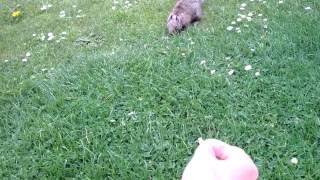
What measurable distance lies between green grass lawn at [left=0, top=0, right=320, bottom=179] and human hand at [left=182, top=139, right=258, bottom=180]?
1.85 metres

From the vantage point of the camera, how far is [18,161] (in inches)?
124

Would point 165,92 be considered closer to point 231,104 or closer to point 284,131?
point 231,104

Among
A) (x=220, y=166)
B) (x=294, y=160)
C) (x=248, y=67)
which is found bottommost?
(x=294, y=160)

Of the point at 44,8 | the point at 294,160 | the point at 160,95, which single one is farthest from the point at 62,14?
the point at 294,160

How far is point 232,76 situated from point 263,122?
597mm

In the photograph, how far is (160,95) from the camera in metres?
3.48

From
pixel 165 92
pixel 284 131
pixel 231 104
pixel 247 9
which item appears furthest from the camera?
pixel 247 9

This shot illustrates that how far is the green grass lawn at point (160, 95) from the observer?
117 inches

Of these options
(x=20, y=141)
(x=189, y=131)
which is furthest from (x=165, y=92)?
(x=20, y=141)

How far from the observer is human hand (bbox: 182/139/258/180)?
894mm

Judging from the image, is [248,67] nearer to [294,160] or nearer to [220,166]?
[294,160]

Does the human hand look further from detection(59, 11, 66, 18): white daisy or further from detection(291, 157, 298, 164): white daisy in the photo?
detection(59, 11, 66, 18): white daisy

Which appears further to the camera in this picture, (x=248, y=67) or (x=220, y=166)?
(x=248, y=67)

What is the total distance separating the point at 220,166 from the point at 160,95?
2.58m
